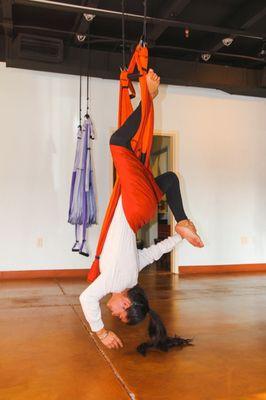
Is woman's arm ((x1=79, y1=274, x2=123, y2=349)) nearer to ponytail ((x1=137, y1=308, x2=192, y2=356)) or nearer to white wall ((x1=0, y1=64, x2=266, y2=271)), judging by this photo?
ponytail ((x1=137, y1=308, x2=192, y2=356))

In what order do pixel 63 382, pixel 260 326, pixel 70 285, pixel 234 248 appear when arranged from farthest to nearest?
1. pixel 234 248
2. pixel 70 285
3. pixel 260 326
4. pixel 63 382

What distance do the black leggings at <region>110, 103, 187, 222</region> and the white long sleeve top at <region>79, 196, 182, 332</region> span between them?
327mm

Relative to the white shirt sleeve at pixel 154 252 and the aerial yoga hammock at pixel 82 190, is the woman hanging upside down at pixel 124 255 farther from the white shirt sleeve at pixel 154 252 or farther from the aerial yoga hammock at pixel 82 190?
the aerial yoga hammock at pixel 82 190

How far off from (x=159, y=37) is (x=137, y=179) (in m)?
3.51

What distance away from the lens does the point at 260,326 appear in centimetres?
316

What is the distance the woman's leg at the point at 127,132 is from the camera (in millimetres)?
2361

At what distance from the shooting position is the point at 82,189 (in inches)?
197

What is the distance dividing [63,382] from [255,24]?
4.12 meters

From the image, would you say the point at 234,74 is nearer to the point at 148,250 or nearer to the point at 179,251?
the point at 179,251

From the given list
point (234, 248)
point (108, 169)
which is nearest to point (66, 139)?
point (108, 169)

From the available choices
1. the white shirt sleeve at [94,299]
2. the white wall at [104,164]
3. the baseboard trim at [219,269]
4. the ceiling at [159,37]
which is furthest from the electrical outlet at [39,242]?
the white shirt sleeve at [94,299]

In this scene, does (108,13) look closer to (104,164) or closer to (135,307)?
(104,164)

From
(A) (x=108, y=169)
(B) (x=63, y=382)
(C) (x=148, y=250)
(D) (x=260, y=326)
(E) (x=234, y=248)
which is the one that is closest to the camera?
(B) (x=63, y=382)

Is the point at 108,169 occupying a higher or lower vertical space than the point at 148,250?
higher
